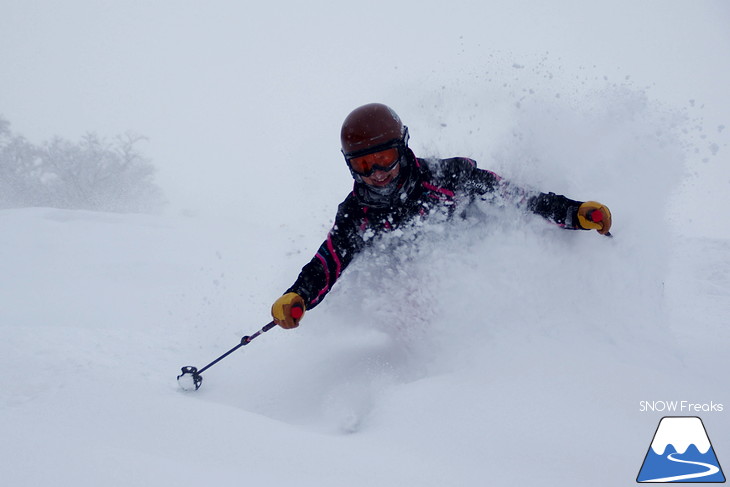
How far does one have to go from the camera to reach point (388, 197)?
2.84 meters

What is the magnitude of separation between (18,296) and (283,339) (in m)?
3.64

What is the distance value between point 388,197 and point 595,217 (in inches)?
56.4

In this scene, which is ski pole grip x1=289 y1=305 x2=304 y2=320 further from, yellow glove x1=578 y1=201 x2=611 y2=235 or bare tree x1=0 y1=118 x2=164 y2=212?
bare tree x1=0 y1=118 x2=164 y2=212

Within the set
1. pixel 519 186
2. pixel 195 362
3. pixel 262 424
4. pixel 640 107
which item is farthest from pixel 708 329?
pixel 195 362

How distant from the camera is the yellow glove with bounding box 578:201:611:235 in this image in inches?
106

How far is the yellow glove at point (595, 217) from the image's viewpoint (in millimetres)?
2682

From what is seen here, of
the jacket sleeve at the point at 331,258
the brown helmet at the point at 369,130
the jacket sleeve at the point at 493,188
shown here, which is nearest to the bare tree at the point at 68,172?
the jacket sleeve at the point at 331,258

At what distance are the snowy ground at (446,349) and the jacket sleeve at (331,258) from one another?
26 centimetres

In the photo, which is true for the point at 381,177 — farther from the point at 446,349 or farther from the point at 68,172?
the point at 68,172

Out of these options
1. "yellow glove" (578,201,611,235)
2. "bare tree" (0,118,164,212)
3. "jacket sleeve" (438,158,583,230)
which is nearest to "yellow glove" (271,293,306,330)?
"jacket sleeve" (438,158,583,230)

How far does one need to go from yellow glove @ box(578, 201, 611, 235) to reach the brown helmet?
4.47 feet

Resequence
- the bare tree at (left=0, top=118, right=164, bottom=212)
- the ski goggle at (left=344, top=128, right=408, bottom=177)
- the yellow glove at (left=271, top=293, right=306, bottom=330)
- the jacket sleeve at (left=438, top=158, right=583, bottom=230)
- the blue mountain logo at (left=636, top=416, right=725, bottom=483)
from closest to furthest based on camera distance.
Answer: the blue mountain logo at (left=636, top=416, right=725, bottom=483)
the ski goggle at (left=344, top=128, right=408, bottom=177)
the yellow glove at (left=271, top=293, right=306, bottom=330)
the jacket sleeve at (left=438, top=158, right=583, bottom=230)
the bare tree at (left=0, top=118, right=164, bottom=212)

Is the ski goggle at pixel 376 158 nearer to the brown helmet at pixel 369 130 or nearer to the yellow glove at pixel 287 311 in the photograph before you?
the brown helmet at pixel 369 130

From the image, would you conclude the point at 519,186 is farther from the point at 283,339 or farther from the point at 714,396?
the point at 283,339
